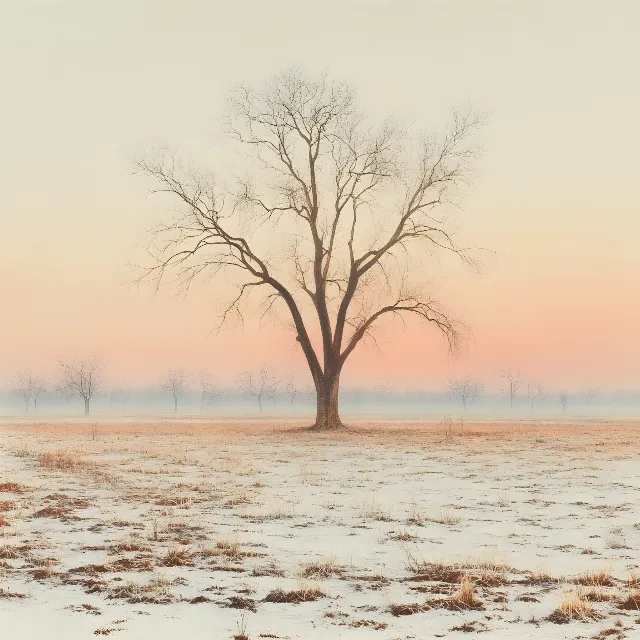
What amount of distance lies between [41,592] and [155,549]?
1.97 metres

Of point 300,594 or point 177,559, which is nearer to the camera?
point 300,594

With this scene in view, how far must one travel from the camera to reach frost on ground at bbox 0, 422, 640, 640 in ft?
20.6

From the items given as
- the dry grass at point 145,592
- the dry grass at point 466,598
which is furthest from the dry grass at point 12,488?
the dry grass at point 466,598

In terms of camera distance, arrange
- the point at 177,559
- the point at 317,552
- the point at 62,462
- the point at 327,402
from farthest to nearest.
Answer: the point at 327,402 → the point at 62,462 → the point at 317,552 → the point at 177,559

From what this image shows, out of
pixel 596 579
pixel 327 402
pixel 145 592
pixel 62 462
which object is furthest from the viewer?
pixel 327 402

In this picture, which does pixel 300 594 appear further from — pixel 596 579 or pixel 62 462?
pixel 62 462

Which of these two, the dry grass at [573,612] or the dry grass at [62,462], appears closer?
the dry grass at [573,612]

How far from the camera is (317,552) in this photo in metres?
8.95

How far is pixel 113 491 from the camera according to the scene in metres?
14.0

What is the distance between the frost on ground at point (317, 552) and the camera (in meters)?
6.28

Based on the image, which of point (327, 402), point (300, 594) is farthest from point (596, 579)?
point (327, 402)

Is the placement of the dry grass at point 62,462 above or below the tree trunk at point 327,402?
below

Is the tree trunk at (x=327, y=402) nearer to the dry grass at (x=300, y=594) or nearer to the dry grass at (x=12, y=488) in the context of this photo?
the dry grass at (x=12, y=488)

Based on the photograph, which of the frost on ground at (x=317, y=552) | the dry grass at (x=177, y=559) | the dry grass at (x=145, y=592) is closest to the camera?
the frost on ground at (x=317, y=552)
